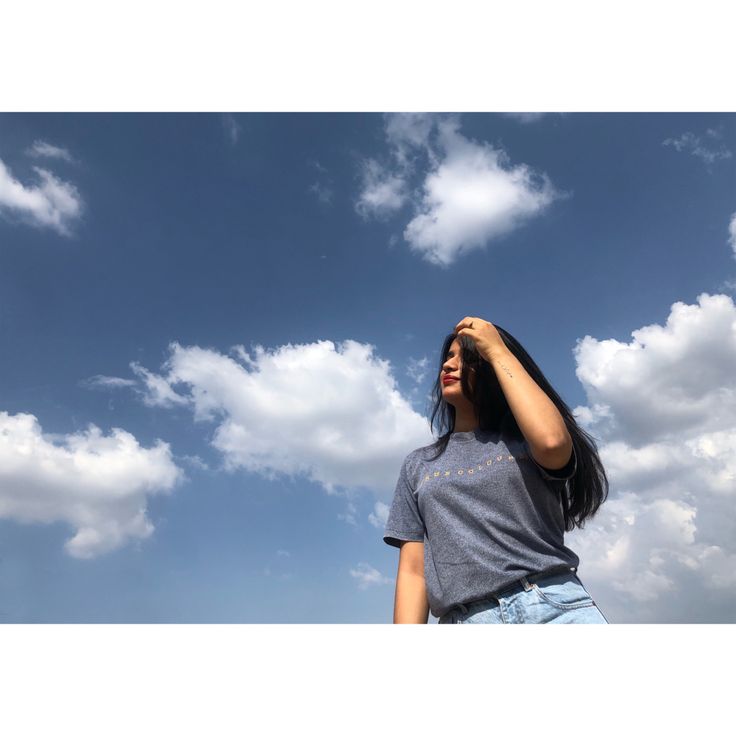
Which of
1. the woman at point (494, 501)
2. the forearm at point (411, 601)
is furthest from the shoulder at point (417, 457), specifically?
the forearm at point (411, 601)

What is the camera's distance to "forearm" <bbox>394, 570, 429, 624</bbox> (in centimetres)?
292

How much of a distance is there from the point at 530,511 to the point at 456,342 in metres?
1.16

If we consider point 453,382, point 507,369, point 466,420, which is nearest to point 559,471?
point 507,369

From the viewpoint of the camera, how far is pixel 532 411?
8.99ft

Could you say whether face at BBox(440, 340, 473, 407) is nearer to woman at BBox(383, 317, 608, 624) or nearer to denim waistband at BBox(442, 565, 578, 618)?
woman at BBox(383, 317, 608, 624)

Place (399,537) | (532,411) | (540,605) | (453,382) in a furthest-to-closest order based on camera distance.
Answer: (453,382), (399,537), (532,411), (540,605)

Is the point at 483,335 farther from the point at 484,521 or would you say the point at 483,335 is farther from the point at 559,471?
the point at 484,521

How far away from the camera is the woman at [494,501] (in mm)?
2584

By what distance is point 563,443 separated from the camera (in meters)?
2.69

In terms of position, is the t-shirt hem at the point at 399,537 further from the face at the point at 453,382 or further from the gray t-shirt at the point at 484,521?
the face at the point at 453,382

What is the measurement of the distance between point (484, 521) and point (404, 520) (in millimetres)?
585

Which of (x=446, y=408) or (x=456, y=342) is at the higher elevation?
(x=456, y=342)
